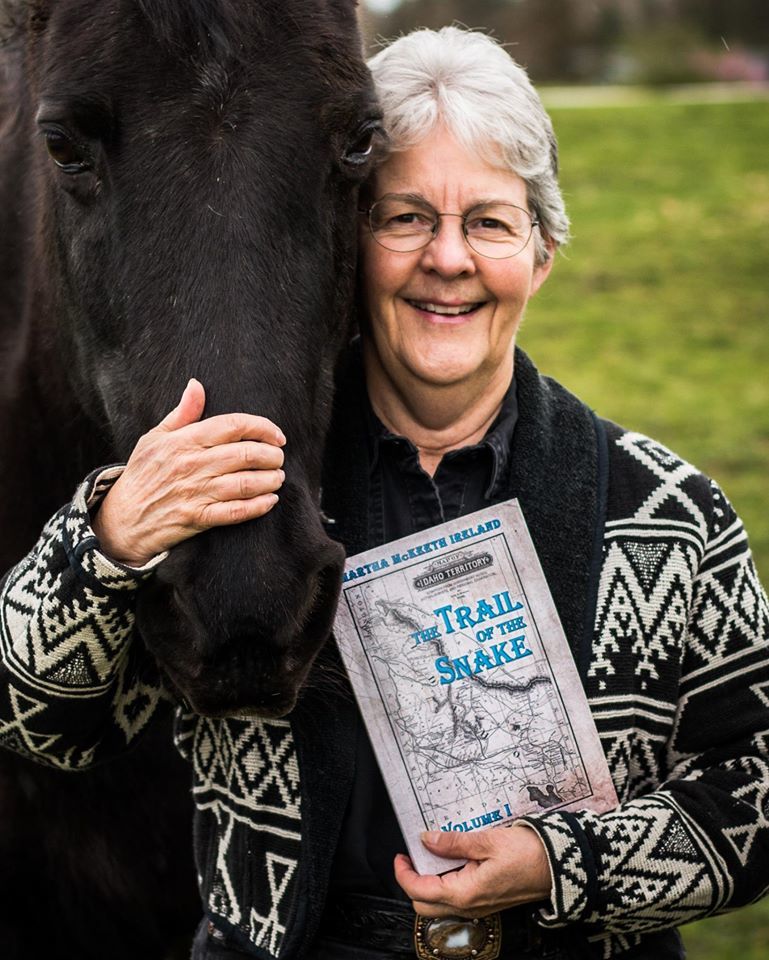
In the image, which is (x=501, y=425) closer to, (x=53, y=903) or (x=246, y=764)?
(x=246, y=764)

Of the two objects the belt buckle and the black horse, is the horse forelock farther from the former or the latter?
the belt buckle

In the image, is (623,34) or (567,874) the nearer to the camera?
(567,874)

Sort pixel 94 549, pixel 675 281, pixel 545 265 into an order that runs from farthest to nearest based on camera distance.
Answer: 1. pixel 675 281
2. pixel 545 265
3. pixel 94 549

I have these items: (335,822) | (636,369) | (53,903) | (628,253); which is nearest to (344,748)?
(335,822)

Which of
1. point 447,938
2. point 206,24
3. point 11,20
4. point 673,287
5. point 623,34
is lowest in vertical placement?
point 447,938

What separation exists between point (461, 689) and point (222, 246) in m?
0.97

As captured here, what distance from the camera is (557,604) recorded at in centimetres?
252

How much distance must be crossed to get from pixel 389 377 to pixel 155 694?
0.82m

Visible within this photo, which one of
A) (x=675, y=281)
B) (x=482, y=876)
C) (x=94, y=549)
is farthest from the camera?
(x=675, y=281)

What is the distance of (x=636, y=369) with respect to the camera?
42.1 ft

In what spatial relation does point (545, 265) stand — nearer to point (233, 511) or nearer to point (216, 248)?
point (216, 248)

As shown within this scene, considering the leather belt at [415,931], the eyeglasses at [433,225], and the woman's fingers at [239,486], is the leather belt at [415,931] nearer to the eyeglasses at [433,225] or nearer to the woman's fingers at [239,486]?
the woman's fingers at [239,486]

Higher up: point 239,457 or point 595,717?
point 239,457

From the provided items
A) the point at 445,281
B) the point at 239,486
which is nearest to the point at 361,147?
the point at 445,281
